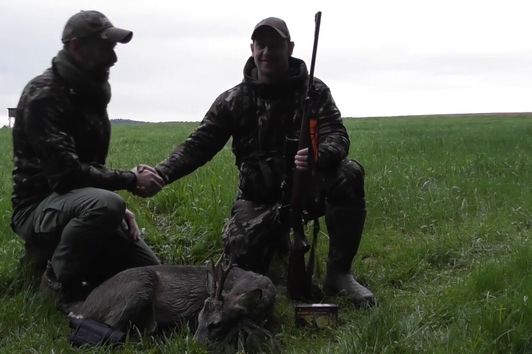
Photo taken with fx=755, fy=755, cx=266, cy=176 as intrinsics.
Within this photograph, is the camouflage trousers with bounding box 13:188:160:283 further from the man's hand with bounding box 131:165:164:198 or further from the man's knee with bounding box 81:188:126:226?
the man's hand with bounding box 131:165:164:198

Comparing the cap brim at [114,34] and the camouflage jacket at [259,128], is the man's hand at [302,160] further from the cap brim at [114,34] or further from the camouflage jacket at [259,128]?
the cap brim at [114,34]

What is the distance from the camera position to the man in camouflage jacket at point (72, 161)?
4789mm

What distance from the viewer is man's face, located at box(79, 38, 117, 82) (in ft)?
16.2

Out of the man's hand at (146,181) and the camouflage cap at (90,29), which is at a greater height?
the camouflage cap at (90,29)

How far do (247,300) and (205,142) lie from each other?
1909 millimetres

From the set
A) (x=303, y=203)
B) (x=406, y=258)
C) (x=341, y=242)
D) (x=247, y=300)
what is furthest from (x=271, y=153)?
(x=247, y=300)

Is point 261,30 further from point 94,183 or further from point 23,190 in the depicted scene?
point 23,190

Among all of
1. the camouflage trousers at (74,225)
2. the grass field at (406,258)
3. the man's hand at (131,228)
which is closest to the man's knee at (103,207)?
the camouflage trousers at (74,225)

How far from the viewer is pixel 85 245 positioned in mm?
4871

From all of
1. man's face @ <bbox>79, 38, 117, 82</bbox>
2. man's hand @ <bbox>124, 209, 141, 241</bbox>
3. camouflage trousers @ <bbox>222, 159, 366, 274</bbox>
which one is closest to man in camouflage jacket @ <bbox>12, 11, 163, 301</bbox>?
man's face @ <bbox>79, 38, 117, 82</bbox>

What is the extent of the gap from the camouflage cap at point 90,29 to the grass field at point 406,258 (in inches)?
71.1

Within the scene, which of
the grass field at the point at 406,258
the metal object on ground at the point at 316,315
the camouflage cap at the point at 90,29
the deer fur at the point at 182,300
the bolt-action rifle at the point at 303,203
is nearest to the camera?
the grass field at the point at 406,258

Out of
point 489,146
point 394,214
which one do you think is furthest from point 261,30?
point 489,146

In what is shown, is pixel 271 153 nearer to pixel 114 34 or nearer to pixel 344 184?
pixel 344 184
